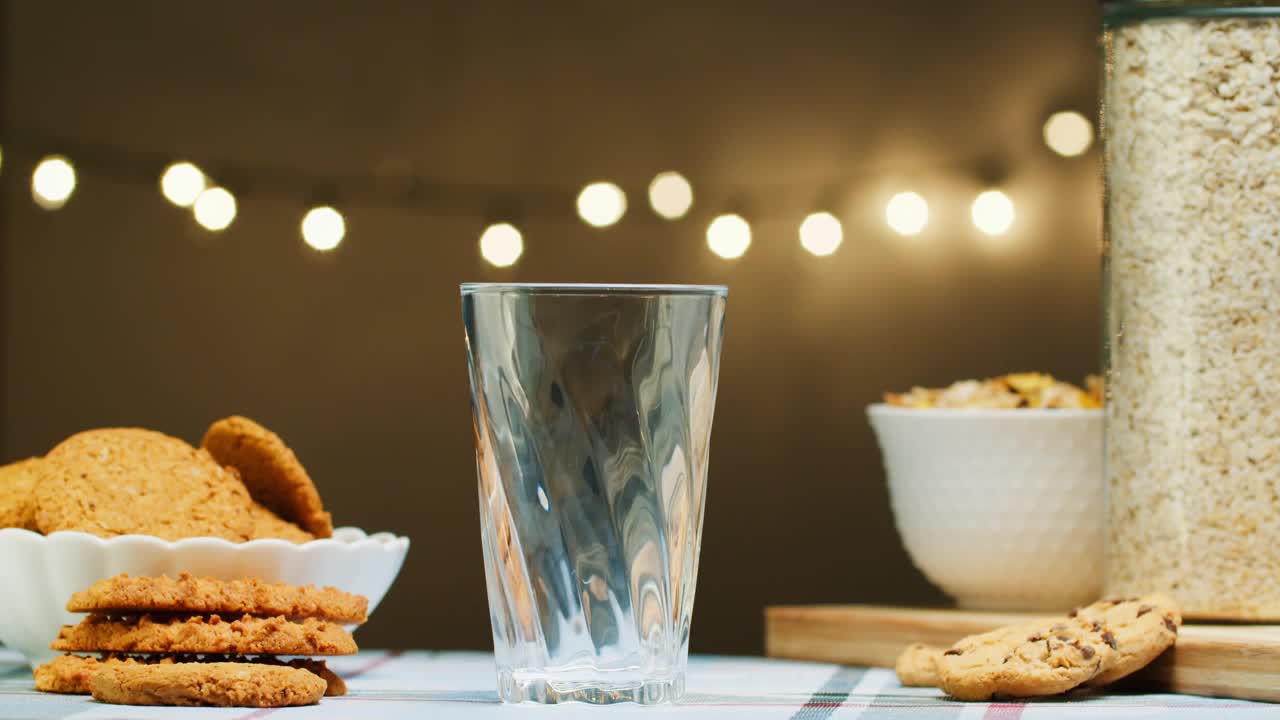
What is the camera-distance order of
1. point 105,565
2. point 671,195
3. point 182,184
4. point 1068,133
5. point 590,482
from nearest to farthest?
point 590,482
point 105,565
point 1068,133
point 671,195
point 182,184

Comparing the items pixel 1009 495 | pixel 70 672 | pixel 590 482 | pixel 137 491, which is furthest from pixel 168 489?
pixel 1009 495

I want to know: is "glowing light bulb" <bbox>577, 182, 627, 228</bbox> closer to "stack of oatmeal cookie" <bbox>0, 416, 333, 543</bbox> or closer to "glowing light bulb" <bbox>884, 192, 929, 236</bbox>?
"glowing light bulb" <bbox>884, 192, 929, 236</bbox>

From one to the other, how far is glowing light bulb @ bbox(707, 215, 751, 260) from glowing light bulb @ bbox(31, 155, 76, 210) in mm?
714

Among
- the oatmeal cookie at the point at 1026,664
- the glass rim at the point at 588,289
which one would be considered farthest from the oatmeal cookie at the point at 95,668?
the oatmeal cookie at the point at 1026,664

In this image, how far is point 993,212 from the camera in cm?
147

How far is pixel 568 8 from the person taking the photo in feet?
5.18

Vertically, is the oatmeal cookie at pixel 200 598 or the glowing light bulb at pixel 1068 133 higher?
the glowing light bulb at pixel 1068 133

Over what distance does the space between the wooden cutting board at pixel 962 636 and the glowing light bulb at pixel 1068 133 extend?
1.83ft

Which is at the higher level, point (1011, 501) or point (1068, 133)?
point (1068, 133)

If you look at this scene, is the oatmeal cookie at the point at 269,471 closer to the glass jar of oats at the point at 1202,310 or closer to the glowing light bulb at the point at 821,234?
the glass jar of oats at the point at 1202,310

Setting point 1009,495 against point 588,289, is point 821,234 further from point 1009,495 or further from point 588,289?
point 588,289

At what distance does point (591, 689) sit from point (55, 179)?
1.22m

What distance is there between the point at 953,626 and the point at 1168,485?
0.57 feet

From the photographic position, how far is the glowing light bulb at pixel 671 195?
1.54 m
